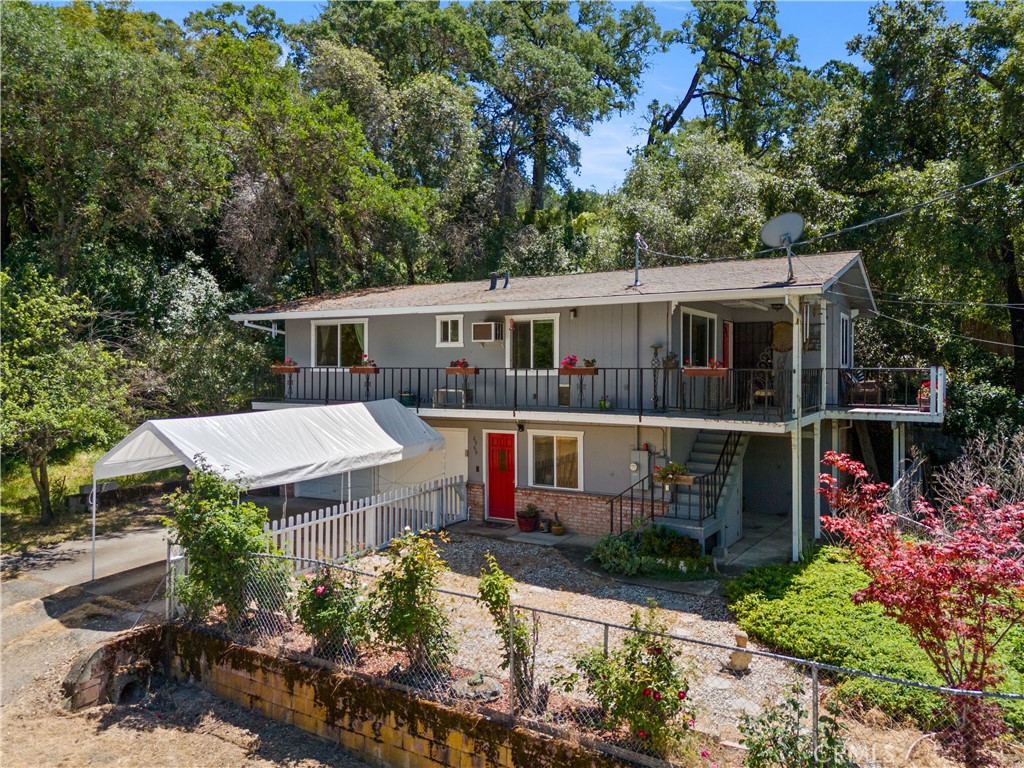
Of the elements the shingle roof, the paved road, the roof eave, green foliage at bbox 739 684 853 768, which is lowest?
the paved road

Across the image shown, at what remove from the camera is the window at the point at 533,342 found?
50.4 feet

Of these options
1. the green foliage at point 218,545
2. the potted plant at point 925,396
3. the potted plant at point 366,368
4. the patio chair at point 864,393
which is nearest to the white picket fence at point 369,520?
the green foliage at point 218,545

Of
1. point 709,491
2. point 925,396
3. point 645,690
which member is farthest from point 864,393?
point 645,690

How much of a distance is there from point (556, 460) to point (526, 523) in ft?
5.36

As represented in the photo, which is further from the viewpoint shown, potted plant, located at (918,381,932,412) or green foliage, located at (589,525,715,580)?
potted plant, located at (918,381,932,412)

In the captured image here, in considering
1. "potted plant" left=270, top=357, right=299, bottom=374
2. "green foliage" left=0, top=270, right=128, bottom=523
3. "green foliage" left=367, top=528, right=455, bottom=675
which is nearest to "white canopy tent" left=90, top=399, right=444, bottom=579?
"green foliage" left=0, top=270, right=128, bottom=523

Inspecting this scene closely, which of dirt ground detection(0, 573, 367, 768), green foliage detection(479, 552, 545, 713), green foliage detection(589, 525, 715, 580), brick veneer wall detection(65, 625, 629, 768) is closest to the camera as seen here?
brick veneer wall detection(65, 625, 629, 768)

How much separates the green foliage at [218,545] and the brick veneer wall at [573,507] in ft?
24.0

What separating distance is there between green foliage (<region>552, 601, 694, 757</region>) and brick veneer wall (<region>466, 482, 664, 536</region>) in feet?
25.5

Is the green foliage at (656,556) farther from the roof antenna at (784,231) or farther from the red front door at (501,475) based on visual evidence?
the roof antenna at (784,231)

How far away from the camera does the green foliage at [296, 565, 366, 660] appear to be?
8.07 meters

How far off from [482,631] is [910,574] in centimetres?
551

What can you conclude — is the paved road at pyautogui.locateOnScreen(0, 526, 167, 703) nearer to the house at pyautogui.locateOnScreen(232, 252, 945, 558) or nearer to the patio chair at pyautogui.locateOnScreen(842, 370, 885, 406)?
the house at pyautogui.locateOnScreen(232, 252, 945, 558)

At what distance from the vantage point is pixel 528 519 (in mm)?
15078
